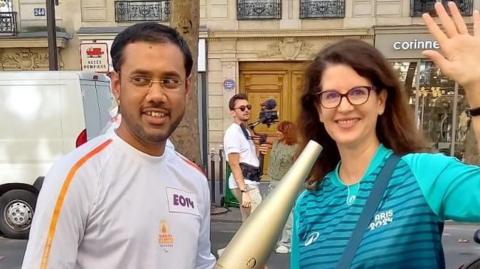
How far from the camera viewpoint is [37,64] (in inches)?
544

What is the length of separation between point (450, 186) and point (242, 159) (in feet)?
14.8

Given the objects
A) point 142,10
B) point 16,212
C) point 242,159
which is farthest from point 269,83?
point 242,159

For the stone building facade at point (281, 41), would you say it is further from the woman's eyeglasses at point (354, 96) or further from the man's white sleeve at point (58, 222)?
the man's white sleeve at point (58, 222)

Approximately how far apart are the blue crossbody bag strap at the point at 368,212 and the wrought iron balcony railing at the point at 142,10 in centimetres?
1322

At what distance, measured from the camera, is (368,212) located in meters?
1.40

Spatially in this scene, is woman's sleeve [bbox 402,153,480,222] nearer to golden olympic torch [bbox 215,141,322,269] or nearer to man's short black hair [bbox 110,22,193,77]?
golden olympic torch [bbox 215,141,322,269]

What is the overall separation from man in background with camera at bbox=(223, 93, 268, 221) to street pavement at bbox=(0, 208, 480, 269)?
72 centimetres

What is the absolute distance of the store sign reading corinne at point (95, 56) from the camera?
8.73 metres

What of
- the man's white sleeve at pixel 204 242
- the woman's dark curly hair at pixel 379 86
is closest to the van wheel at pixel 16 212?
the man's white sleeve at pixel 204 242

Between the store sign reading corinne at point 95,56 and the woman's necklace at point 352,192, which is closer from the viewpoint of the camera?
the woman's necklace at point 352,192

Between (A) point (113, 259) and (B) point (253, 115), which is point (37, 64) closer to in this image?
(B) point (253, 115)

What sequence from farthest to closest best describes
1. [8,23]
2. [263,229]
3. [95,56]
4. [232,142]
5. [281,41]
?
[8,23]
[281,41]
[95,56]
[232,142]
[263,229]


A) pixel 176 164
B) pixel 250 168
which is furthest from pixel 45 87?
pixel 176 164

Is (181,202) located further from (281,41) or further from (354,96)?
(281,41)
